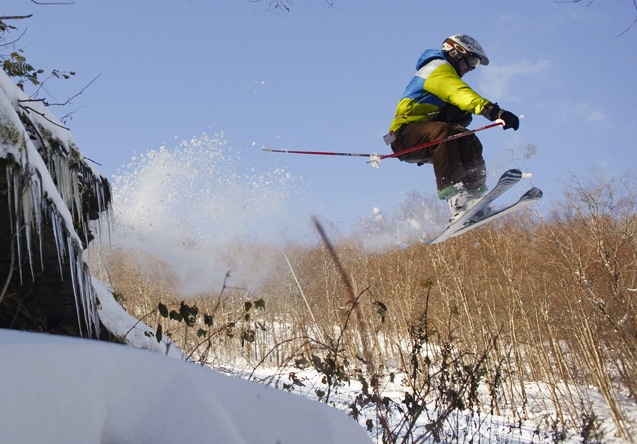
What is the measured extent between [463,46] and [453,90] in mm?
758

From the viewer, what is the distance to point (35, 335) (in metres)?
1.12

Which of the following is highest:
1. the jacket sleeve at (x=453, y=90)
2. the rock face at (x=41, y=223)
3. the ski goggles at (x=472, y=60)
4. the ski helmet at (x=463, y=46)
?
the ski helmet at (x=463, y=46)

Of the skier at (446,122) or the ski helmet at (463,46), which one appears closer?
the skier at (446,122)

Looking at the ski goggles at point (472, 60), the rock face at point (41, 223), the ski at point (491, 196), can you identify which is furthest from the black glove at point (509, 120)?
the rock face at point (41, 223)

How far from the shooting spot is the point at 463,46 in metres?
5.70

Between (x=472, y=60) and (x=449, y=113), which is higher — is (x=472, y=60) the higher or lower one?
the higher one

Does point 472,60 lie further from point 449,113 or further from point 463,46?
point 449,113

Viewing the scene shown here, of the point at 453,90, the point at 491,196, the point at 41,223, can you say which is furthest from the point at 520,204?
the point at 41,223

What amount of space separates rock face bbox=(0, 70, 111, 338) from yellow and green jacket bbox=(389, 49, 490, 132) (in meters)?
3.45

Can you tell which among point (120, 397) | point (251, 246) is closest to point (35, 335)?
point (120, 397)

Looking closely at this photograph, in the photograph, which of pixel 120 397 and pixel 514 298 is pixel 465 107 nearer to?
pixel 120 397

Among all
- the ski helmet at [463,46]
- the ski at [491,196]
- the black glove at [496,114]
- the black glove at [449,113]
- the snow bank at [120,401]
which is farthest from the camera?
→ the black glove at [449,113]

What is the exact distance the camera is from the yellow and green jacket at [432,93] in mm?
5234

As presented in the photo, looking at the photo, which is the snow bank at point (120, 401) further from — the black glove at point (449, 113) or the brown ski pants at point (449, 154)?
the black glove at point (449, 113)
